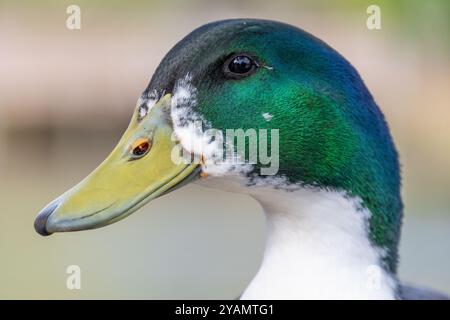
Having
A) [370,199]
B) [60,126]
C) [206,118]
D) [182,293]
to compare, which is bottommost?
[182,293]

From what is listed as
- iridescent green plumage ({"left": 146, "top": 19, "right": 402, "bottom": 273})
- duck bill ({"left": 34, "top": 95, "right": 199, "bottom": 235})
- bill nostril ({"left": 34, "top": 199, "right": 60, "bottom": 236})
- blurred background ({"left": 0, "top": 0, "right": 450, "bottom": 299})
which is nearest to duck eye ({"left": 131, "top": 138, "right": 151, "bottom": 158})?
duck bill ({"left": 34, "top": 95, "right": 199, "bottom": 235})

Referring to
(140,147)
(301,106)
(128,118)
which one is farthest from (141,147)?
(128,118)

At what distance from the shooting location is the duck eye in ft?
7.41

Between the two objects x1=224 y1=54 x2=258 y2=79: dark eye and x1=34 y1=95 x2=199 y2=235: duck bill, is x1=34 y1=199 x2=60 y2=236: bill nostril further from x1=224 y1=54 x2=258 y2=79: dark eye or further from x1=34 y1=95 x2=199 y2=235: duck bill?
x1=224 y1=54 x2=258 y2=79: dark eye

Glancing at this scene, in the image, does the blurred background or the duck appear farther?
the blurred background

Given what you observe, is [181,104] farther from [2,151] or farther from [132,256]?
[2,151]

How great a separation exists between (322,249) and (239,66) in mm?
484

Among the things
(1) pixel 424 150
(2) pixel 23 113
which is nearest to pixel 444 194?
(1) pixel 424 150

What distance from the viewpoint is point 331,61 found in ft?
7.36

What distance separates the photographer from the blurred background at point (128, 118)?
242 inches

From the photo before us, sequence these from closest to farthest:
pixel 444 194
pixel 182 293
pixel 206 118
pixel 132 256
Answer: pixel 206 118, pixel 182 293, pixel 132 256, pixel 444 194

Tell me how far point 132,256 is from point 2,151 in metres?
2.51

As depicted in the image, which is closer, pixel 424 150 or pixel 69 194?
pixel 69 194

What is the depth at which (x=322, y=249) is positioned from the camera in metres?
2.24
